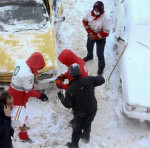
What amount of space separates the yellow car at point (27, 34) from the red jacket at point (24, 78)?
1.07 meters

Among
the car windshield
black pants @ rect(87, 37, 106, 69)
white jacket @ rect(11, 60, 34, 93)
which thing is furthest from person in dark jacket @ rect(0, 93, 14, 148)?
black pants @ rect(87, 37, 106, 69)

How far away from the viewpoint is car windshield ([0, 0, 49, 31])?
6.49 metres

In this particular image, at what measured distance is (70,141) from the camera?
5.39 meters

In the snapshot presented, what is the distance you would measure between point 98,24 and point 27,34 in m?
1.61

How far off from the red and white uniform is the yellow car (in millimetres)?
887

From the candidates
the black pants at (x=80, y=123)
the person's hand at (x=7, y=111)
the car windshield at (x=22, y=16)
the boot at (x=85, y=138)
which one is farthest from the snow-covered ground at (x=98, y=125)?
the person's hand at (x=7, y=111)

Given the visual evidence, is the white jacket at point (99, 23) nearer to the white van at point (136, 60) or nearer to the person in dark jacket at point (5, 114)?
the white van at point (136, 60)

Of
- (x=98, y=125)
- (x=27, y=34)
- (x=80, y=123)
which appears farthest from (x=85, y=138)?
(x=27, y=34)

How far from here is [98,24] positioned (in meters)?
6.12

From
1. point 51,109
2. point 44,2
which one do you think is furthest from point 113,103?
point 44,2

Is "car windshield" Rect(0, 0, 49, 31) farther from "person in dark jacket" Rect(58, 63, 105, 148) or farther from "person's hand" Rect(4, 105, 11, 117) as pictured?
"person's hand" Rect(4, 105, 11, 117)

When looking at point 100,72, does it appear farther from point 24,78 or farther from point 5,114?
point 5,114

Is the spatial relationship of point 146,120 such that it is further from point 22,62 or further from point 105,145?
point 22,62

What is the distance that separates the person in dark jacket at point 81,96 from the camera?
4.21 metres
